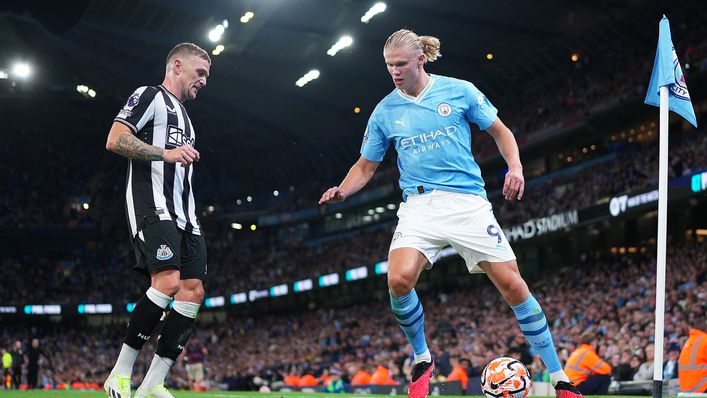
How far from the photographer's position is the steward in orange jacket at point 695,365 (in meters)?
10.8

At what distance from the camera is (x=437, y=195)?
570 cm

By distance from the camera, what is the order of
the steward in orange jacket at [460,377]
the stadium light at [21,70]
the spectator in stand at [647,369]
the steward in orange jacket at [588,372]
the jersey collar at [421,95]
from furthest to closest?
1. the stadium light at [21,70]
2. the steward in orange jacket at [460,377]
3. the spectator in stand at [647,369]
4. the steward in orange jacket at [588,372]
5. the jersey collar at [421,95]

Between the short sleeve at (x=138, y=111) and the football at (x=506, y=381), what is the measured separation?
296 cm

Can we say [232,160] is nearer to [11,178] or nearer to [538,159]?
[11,178]

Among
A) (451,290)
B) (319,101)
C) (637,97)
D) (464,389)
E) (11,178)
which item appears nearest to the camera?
(464,389)

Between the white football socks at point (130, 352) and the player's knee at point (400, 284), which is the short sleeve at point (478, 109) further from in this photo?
the white football socks at point (130, 352)

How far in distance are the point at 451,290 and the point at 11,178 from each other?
3406 cm

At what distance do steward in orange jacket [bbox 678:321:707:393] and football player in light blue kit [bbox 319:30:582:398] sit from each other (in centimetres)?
611

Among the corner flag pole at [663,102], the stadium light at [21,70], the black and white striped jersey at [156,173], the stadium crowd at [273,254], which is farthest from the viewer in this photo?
the stadium light at [21,70]

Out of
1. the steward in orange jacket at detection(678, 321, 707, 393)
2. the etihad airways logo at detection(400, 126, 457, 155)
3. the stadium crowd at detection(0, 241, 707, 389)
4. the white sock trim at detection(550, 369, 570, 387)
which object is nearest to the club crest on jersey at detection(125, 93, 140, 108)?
the etihad airways logo at detection(400, 126, 457, 155)

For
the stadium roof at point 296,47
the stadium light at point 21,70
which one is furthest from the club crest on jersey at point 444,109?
the stadium light at point 21,70

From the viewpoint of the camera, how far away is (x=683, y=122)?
97.6 ft

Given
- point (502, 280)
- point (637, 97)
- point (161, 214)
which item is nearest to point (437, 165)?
point (502, 280)

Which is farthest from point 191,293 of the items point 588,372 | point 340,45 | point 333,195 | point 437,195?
point 340,45
